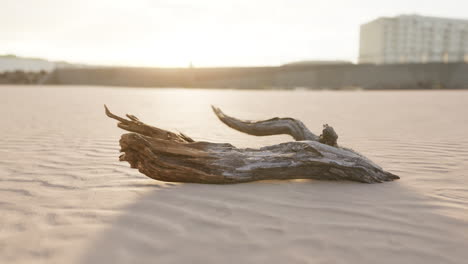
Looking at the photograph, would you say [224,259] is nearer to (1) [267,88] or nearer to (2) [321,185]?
(2) [321,185]

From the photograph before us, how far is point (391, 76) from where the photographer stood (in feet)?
91.4

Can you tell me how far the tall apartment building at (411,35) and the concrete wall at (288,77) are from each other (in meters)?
14.6

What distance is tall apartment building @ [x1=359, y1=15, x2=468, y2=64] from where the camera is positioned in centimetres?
4334

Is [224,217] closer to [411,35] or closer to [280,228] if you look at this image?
[280,228]

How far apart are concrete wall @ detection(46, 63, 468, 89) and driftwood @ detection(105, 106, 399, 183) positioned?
26922 mm

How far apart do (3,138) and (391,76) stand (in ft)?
90.4

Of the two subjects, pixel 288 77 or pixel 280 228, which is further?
pixel 288 77

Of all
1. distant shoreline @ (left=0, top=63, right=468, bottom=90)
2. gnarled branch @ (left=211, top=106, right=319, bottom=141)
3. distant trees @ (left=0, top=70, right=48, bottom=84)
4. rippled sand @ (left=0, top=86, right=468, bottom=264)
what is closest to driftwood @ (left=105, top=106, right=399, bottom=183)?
rippled sand @ (left=0, top=86, right=468, bottom=264)

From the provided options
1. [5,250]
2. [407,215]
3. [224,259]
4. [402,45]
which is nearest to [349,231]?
[407,215]

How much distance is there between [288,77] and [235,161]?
1085 inches

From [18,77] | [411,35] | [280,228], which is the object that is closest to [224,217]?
[280,228]

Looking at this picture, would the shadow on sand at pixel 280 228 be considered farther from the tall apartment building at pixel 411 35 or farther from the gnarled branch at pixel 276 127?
the tall apartment building at pixel 411 35

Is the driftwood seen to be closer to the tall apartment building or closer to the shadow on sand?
the shadow on sand

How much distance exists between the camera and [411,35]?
4403 centimetres
